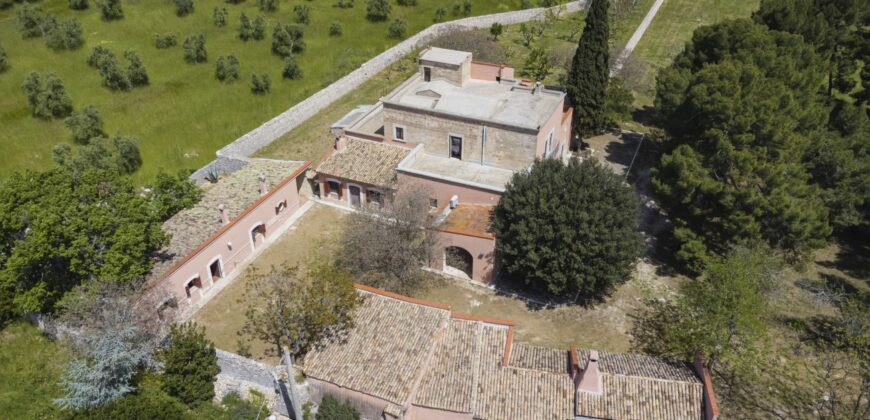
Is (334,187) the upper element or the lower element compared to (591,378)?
lower

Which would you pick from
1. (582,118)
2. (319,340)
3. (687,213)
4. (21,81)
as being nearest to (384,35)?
(582,118)

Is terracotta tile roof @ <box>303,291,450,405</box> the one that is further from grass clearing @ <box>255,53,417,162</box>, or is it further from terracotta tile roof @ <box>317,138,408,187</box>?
grass clearing @ <box>255,53,417,162</box>

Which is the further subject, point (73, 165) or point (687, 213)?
point (73, 165)

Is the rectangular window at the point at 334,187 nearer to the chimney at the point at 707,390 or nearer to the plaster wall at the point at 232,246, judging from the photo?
the plaster wall at the point at 232,246

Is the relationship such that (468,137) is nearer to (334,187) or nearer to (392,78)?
(334,187)

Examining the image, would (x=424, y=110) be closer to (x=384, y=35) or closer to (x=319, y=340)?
(x=319, y=340)

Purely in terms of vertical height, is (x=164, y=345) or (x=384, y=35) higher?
(x=384, y=35)

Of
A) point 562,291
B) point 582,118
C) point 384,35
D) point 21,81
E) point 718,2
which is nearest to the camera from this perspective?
point 562,291

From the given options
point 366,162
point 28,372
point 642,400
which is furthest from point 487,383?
point 28,372
